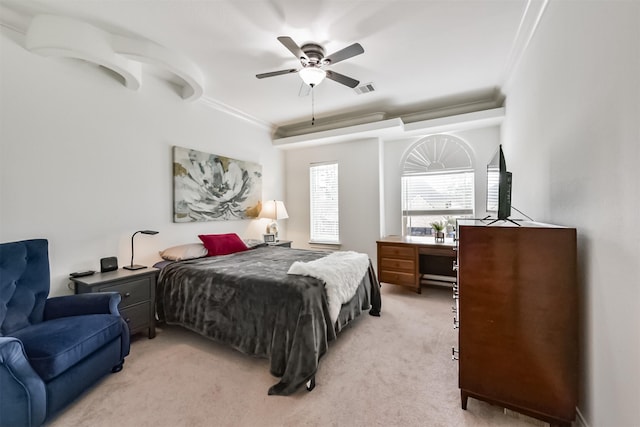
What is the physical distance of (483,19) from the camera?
91.6 inches

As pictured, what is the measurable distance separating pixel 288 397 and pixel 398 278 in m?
2.63

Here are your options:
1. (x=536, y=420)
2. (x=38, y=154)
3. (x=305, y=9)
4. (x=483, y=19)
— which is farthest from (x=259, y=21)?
(x=536, y=420)

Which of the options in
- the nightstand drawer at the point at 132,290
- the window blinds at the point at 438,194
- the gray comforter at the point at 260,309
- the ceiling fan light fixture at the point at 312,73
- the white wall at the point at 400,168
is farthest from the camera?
the window blinds at the point at 438,194

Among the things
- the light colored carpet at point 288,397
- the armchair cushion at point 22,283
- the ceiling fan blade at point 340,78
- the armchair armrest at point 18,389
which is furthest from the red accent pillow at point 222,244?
the ceiling fan blade at point 340,78

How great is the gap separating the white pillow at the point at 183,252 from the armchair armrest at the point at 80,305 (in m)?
0.99

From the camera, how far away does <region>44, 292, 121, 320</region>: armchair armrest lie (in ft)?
6.73

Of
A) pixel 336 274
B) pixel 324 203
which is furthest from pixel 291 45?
pixel 324 203

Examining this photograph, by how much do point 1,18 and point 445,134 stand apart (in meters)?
5.32

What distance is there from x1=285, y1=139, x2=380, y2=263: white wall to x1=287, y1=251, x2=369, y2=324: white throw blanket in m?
1.84

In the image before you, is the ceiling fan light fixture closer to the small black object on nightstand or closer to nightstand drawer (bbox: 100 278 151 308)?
nightstand drawer (bbox: 100 278 151 308)

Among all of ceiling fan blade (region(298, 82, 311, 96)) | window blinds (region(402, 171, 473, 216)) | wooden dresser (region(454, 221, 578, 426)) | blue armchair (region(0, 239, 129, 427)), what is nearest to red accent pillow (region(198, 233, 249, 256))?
blue armchair (region(0, 239, 129, 427))

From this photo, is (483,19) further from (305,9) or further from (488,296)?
(488,296)

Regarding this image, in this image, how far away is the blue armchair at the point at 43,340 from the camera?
56.7 inches

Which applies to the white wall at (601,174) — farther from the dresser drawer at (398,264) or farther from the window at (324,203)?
the window at (324,203)
